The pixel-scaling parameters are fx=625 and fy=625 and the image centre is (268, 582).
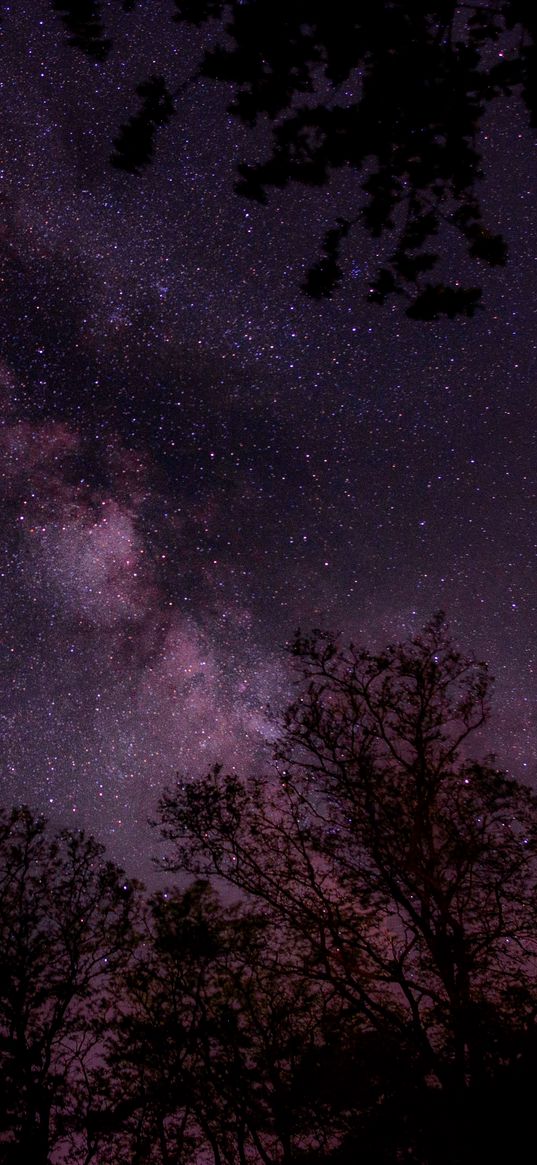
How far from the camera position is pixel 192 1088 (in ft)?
46.2

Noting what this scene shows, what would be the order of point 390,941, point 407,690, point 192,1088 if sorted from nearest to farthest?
point 390,941 → point 407,690 → point 192,1088

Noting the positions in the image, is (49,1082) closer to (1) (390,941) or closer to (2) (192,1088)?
(2) (192,1088)

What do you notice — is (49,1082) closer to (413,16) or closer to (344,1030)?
(344,1030)

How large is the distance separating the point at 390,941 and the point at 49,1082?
26.4ft

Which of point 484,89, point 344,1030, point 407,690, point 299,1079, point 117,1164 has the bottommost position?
point 117,1164

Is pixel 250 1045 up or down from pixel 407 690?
down

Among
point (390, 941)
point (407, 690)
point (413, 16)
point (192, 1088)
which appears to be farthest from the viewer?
point (192, 1088)

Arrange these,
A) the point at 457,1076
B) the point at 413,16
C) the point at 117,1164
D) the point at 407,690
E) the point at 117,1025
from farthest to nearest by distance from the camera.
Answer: the point at 117,1164, the point at 117,1025, the point at 407,690, the point at 457,1076, the point at 413,16

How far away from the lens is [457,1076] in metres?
9.41

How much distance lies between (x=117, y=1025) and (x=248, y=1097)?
14.3ft

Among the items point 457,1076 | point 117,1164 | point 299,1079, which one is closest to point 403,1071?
point 457,1076

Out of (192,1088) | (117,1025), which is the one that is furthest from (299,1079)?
(117,1025)

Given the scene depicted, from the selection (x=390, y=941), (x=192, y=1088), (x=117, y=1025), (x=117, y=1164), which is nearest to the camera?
(x=390, y=941)

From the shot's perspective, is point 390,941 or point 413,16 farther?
point 390,941
